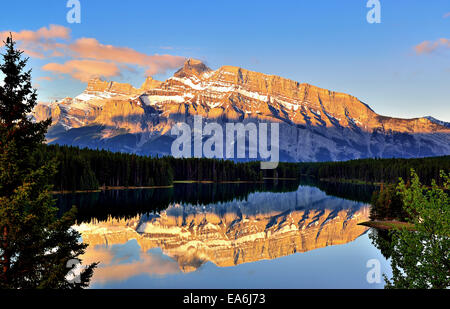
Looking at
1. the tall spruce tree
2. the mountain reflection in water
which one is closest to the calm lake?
the mountain reflection in water

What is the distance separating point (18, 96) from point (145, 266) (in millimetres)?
31966

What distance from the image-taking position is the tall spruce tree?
69.8 ft

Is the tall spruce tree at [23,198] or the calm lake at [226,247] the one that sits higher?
the tall spruce tree at [23,198]

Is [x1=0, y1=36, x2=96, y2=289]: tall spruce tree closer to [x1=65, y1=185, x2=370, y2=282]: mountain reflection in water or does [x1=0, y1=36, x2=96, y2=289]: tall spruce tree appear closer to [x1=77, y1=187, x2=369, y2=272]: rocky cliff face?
[x1=65, y1=185, x2=370, y2=282]: mountain reflection in water

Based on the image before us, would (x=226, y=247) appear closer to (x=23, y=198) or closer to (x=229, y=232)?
(x=229, y=232)

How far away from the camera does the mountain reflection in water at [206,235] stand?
2000 inches

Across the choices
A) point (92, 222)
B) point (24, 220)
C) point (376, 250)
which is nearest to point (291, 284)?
point (376, 250)

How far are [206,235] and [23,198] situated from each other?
181 ft

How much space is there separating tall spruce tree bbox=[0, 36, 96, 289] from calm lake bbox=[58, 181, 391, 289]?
17.0 meters

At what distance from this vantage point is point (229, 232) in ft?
255

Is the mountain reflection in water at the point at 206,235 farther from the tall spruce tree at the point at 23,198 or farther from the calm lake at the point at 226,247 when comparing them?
the tall spruce tree at the point at 23,198

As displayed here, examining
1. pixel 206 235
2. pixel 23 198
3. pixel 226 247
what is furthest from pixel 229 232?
pixel 23 198

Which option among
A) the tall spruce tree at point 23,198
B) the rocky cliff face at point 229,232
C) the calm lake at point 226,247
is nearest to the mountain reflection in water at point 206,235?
the rocky cliff face at point 229,232

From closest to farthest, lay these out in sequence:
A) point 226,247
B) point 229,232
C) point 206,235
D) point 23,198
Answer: point 23,198
point 226,247
point 206,235
point 229,232
